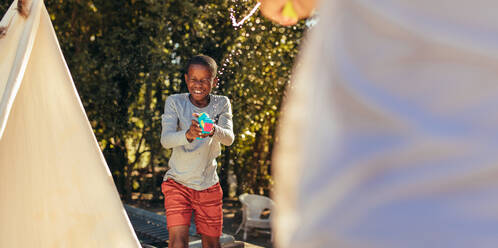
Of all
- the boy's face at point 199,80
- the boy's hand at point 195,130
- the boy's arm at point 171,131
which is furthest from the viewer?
the boy's face at point 199,80

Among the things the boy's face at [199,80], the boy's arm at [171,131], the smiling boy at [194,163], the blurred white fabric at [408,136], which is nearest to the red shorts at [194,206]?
the smiling boy at [194,163]

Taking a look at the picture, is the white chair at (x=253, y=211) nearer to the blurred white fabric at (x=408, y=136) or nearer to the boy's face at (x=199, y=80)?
the boy's face at (x=199, y=80)

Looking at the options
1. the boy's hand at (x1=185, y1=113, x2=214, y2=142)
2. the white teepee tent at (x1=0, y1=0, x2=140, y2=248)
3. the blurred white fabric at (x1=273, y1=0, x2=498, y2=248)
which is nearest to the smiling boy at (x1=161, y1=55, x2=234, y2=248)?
the boy's hand at (x1=185, y1=113, x2=214, y2=142)

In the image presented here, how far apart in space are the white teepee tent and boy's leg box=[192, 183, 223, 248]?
1.49 ft

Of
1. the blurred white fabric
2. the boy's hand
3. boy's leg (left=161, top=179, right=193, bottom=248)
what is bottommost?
boy's leg (left=161, top=179, right=193, bottom=248)

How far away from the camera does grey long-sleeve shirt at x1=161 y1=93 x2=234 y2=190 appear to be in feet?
10.0

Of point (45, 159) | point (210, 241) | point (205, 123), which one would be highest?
point (205, 123)

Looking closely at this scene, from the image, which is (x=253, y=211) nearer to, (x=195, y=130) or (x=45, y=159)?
(x=195, y=130)

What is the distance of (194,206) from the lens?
312 cm

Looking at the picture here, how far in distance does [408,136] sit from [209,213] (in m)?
2.72

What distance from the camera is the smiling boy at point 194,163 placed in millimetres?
3053

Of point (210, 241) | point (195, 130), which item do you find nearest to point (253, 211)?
point (210, 241)

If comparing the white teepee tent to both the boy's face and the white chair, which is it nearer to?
the boy's face

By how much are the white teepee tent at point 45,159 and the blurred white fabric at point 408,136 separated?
7.46ft
